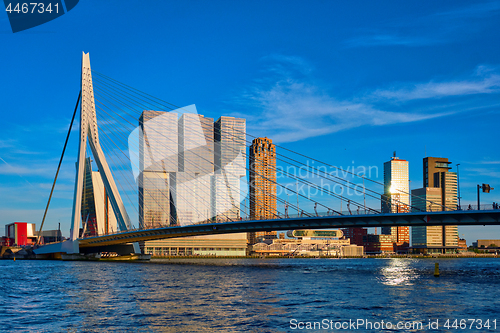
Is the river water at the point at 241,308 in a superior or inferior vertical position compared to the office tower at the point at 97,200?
inferior

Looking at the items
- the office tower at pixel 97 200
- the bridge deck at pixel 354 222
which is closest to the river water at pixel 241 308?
the bridge deck at pixel 354 222

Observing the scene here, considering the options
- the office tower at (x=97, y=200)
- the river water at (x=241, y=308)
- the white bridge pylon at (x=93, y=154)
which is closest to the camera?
the river water at (x=241, y=308)

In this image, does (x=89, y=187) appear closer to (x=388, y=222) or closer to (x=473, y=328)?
(x=388, y=222)

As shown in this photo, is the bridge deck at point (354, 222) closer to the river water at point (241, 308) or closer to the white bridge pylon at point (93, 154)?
the white bridge pylon at point (93, 154)

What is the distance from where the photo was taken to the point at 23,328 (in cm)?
2198

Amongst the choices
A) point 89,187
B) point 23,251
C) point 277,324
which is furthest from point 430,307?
point 89,187

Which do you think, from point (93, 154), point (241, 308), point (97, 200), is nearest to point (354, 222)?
point (241, 308)

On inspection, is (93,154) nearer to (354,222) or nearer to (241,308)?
(354,222)

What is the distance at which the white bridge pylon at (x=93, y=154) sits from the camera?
7825 cm

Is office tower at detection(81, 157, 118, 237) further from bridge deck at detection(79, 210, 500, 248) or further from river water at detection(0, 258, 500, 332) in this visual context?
river water at detection(0, 258, 500, 332)

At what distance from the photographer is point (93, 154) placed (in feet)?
270

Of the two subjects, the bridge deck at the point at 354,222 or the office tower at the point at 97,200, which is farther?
the office tower at the point at 97,200

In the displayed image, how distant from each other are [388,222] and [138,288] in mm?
38297

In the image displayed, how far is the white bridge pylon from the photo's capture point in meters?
78.2
